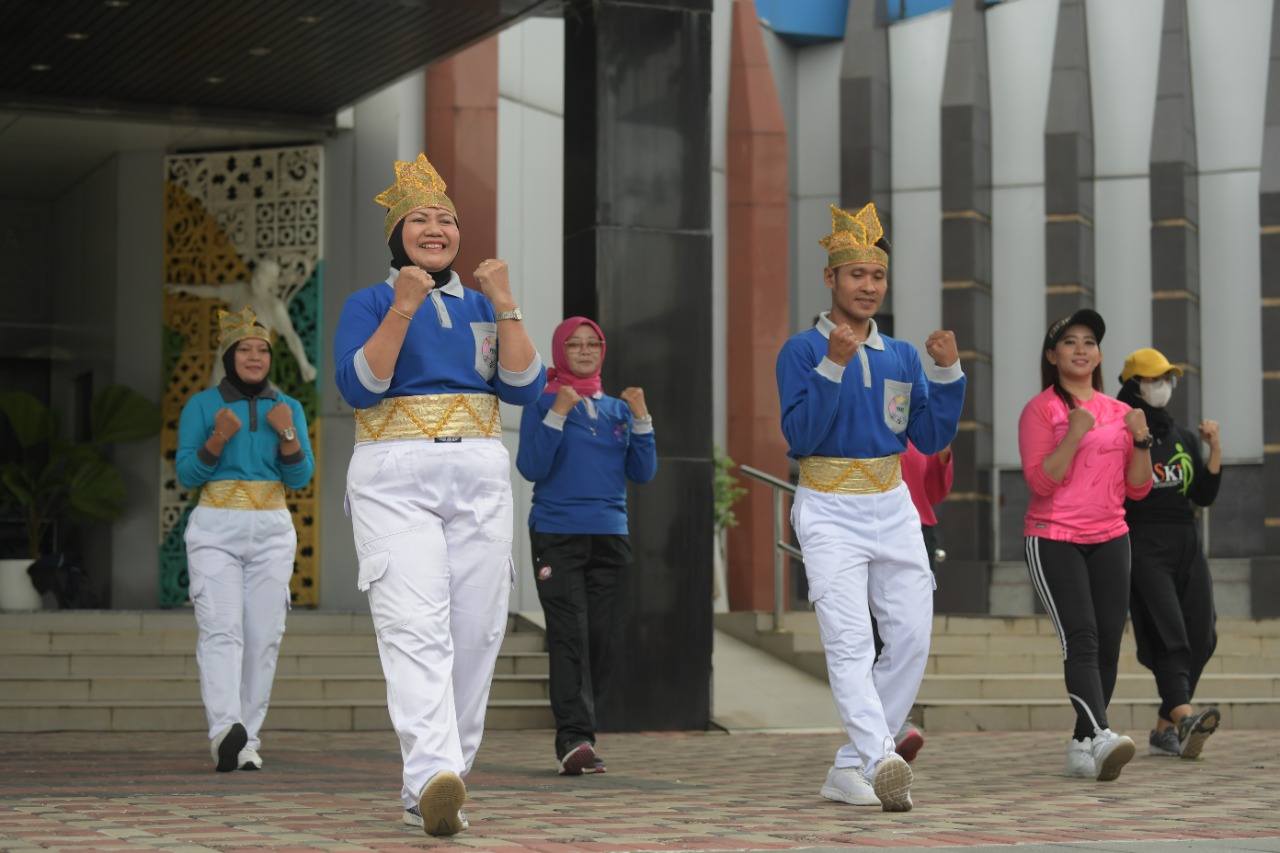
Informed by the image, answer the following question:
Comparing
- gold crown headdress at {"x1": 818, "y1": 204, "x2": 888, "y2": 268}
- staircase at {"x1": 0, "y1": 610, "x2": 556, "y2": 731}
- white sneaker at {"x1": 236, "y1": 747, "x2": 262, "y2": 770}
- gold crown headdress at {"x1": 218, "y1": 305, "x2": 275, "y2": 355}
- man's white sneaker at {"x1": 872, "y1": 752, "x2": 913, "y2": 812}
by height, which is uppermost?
gold crown headdress at {"x1": 818, "y1": 204, "x2": 888, "y2": 268}

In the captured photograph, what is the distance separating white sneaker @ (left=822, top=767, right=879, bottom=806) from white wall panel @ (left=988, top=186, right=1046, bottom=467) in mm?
16355

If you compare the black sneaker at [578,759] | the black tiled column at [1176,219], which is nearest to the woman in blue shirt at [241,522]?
the black sneaker at [578,759]

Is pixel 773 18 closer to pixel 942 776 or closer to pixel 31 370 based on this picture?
pixel 31 370

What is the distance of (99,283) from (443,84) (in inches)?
155

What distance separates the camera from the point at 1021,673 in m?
13.4

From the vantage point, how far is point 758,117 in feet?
68.8

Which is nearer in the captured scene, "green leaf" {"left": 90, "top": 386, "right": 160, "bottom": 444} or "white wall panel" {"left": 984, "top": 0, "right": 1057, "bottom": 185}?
"green leaf" {"left": 90, "top": 386, "right": 160, "bottom": 444}

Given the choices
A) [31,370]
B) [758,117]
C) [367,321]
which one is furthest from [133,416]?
[367,321]

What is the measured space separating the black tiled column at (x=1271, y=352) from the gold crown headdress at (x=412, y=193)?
17201 millimetres

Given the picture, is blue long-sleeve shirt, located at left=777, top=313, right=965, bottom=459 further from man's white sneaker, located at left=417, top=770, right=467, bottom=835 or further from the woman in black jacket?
the woman in black jacket

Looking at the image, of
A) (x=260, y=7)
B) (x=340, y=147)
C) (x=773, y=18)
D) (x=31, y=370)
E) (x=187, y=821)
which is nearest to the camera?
(x=187, y=821)

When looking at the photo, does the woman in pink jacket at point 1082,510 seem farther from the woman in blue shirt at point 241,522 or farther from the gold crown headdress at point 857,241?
the woman in blue shirt at point 241,522

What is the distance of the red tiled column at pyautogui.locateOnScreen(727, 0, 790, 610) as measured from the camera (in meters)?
20.7

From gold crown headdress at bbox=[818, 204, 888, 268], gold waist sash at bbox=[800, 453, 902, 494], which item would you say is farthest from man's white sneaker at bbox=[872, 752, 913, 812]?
gold crown headdress at bbox=[818, 204, 888, 268]
